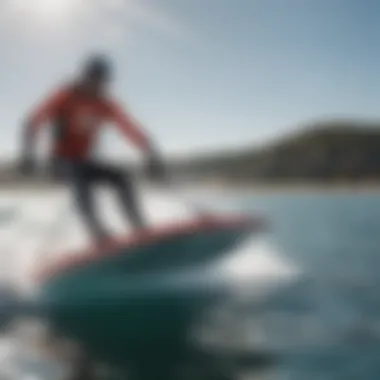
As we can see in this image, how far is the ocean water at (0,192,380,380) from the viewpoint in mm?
3375

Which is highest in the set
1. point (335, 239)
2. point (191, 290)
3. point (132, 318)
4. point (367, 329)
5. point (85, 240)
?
point (335, 239)

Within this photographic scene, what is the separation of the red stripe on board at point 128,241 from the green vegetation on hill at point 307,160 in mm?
399

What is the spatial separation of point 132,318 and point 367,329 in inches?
48.0

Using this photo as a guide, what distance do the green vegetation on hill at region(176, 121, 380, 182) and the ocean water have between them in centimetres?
Answer: 23

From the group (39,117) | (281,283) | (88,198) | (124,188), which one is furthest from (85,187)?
(281,283)

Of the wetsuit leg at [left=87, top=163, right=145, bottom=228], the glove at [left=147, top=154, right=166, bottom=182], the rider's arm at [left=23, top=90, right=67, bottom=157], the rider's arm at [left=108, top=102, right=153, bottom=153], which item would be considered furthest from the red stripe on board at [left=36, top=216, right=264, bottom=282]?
the rider's arm at [left=23, top=90, right=67, bottom=157]

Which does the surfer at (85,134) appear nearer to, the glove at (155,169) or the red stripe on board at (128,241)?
the glove at (155,169)

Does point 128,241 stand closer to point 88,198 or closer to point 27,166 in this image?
point 88,198

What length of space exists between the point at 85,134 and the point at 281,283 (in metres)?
1.52

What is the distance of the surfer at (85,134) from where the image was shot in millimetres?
4312

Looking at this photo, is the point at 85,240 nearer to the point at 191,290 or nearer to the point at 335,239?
the point at 191,290

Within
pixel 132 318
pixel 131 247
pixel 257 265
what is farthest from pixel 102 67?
pixel 257 265

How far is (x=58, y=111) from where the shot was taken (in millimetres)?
4426

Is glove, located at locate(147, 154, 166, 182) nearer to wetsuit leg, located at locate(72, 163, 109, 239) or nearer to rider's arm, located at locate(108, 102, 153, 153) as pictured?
rider's arm, located at locate(108, 102, 153, 153)
